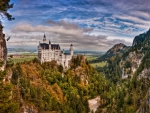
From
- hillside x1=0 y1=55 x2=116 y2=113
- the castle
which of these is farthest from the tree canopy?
the castle

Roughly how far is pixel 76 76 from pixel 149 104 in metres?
72.9

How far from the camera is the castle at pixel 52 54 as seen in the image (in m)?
158

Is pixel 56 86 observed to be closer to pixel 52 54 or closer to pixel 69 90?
pixel 69 90

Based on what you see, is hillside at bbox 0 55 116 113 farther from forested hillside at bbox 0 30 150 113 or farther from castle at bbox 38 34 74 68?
castle at bbox 38 34 74 68

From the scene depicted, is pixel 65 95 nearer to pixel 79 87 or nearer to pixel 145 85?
pixel 79 87

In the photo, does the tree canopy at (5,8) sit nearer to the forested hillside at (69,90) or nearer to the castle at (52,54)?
the forested hillside at (69,90)

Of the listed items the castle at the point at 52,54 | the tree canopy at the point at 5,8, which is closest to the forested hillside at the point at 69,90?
the castle at the point at 52,54

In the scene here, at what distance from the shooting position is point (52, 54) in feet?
534

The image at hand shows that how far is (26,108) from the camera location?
76.7m

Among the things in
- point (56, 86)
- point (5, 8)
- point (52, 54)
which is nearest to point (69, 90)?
point (56, 86)

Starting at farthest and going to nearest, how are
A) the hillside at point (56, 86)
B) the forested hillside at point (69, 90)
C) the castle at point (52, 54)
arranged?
the castle at point (52, 54), the forested hillside at point (69, 90), the hillside at point (56, 86)

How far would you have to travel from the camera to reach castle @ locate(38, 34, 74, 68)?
158 meters

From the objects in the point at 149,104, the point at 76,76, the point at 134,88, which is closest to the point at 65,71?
the point at 76,76

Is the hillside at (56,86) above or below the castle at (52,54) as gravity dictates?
below
